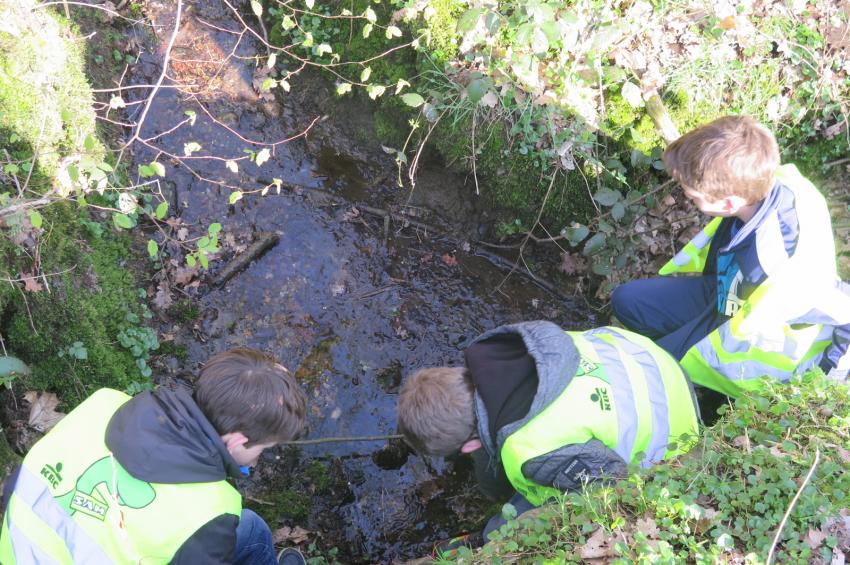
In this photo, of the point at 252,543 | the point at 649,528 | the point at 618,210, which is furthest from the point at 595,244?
the point at 252,543

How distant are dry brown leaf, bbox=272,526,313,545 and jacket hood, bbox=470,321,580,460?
166 centimetres

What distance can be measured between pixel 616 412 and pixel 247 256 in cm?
299

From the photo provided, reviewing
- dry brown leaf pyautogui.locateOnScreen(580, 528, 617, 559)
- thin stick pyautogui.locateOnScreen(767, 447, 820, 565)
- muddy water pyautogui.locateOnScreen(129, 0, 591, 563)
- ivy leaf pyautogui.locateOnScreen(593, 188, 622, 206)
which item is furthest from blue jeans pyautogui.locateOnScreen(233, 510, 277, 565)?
ivy leaf pyautogui.locateOnScreen(593, 188, 622, 206)

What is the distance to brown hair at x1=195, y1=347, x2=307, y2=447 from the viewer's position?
233cm

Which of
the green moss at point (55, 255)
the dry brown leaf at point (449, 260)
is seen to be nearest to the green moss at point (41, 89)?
the green moss at point (55, 255)

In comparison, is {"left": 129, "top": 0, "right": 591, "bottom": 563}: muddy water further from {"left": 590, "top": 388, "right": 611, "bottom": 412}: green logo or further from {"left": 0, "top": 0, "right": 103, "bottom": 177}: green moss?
{"left": 590, "top": 388, "right": 611, "bottom": 412}: green logo

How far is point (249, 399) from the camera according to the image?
2.34 m

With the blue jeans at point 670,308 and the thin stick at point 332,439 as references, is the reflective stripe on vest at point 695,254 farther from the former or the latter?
the thin stick at point 332,439

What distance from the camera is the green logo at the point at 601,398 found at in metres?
2.45

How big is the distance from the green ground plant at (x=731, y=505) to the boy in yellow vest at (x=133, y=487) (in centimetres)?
109

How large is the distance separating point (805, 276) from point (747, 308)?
11.6 inches

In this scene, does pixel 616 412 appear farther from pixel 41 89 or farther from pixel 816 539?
pixel 41 89

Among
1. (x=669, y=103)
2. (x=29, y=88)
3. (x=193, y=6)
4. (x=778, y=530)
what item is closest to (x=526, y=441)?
(x=778, y=530)

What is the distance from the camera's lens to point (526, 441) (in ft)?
7.79
